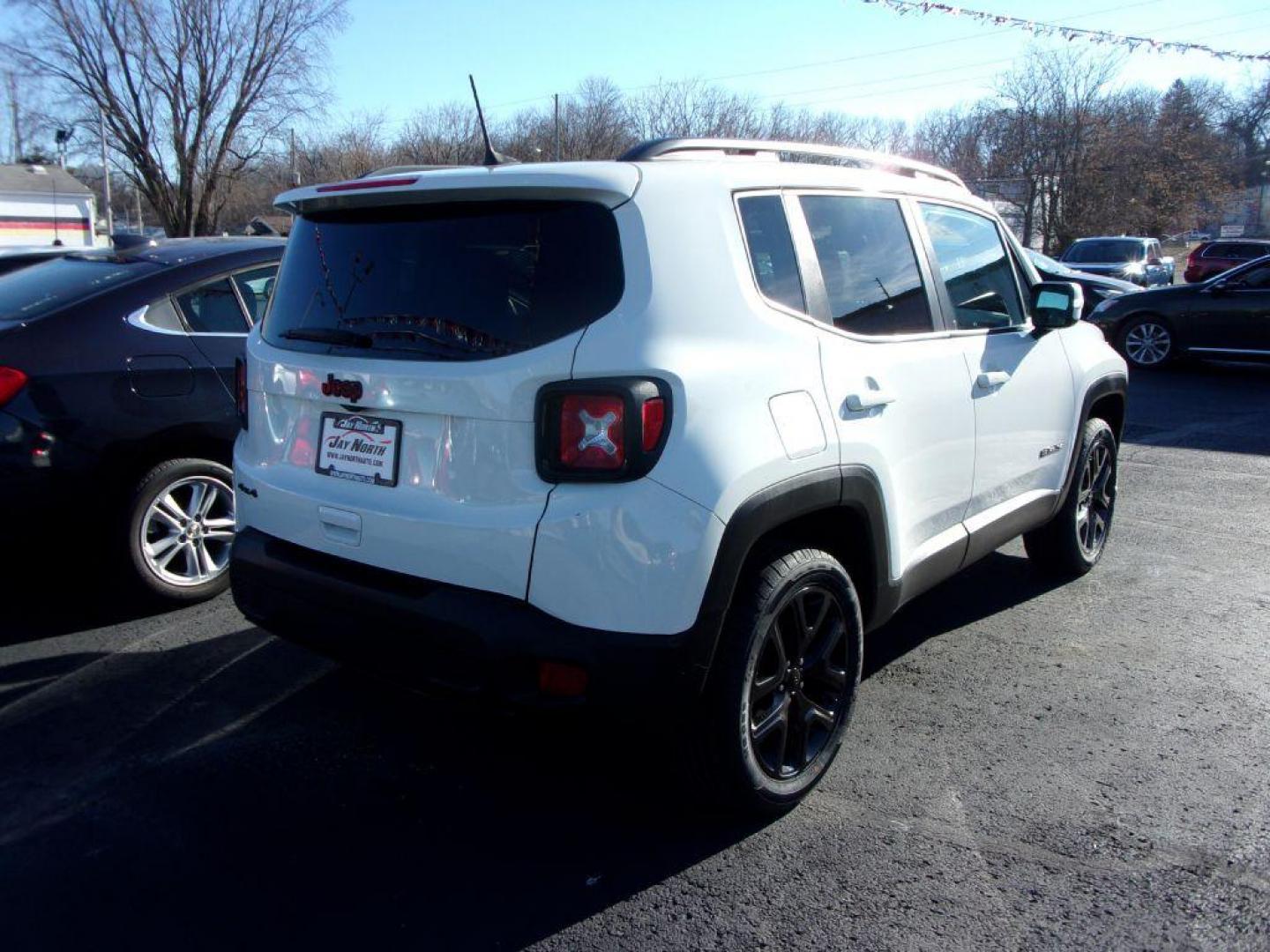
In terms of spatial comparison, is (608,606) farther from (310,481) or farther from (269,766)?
(269,766)

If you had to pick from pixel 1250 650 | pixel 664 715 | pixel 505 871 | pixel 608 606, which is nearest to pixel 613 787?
pixel 505 871

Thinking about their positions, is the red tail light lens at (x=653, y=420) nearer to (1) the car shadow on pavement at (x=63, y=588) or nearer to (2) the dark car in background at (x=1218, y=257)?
(1) the car shadow on pavement at (x=63, y=588)

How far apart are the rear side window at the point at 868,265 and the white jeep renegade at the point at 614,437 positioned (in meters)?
0.01

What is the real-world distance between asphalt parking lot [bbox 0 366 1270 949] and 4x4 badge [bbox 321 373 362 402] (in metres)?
0.96

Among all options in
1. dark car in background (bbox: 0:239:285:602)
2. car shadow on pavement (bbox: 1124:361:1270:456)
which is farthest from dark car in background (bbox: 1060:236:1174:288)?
dark car in background (bbox: 0:239:285:602)

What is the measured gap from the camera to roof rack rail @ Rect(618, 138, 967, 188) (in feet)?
10.5

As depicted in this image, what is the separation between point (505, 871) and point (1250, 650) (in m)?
3.38

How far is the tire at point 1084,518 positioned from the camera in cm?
513

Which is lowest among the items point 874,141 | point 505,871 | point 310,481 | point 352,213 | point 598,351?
point 505,871

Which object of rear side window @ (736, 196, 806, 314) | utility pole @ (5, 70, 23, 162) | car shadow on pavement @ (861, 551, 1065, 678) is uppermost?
utility pole @ (5, 70, 23, 162)

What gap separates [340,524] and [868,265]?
1.92 meters

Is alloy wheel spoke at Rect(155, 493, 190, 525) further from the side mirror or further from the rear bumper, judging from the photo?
the side mirror

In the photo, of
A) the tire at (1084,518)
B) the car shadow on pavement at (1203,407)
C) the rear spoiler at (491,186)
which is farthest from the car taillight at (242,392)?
the car shadow on pavement at (1203,407)

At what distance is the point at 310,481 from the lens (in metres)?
3.16
